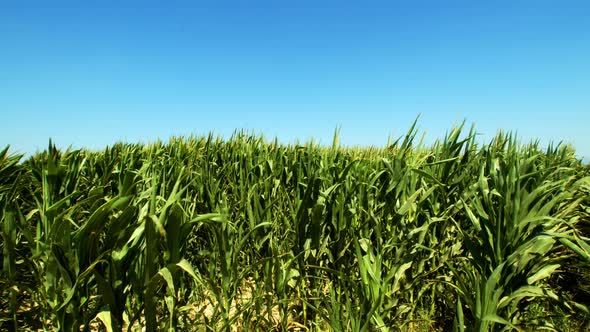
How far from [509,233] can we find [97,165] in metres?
3.73

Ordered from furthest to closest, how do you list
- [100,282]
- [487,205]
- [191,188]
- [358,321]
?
[191,188], [487,205], [358,321], [100,282]

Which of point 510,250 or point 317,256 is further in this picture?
point 317,256

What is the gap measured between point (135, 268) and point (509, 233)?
185 centimetres

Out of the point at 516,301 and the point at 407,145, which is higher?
the point at 407,145

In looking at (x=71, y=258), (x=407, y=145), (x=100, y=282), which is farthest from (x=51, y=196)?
(x=407, y=145)

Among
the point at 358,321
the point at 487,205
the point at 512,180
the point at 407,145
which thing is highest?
the point at 407,145

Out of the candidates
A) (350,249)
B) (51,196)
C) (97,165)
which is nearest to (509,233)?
(350,249)

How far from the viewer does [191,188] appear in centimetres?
365

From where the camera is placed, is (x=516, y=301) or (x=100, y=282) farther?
(x=516, y=301)

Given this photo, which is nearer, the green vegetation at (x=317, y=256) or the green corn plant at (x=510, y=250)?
the green vegetation at (x=317, y=256)

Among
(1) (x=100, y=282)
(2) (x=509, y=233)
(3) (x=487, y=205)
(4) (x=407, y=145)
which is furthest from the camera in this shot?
(4) (x=407, y=145)

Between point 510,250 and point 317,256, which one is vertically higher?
point 510,250

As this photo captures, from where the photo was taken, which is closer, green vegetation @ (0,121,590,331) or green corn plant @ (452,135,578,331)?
green vegetation @ (0,121,590,331)

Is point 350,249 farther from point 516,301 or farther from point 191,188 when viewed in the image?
point 191,188
